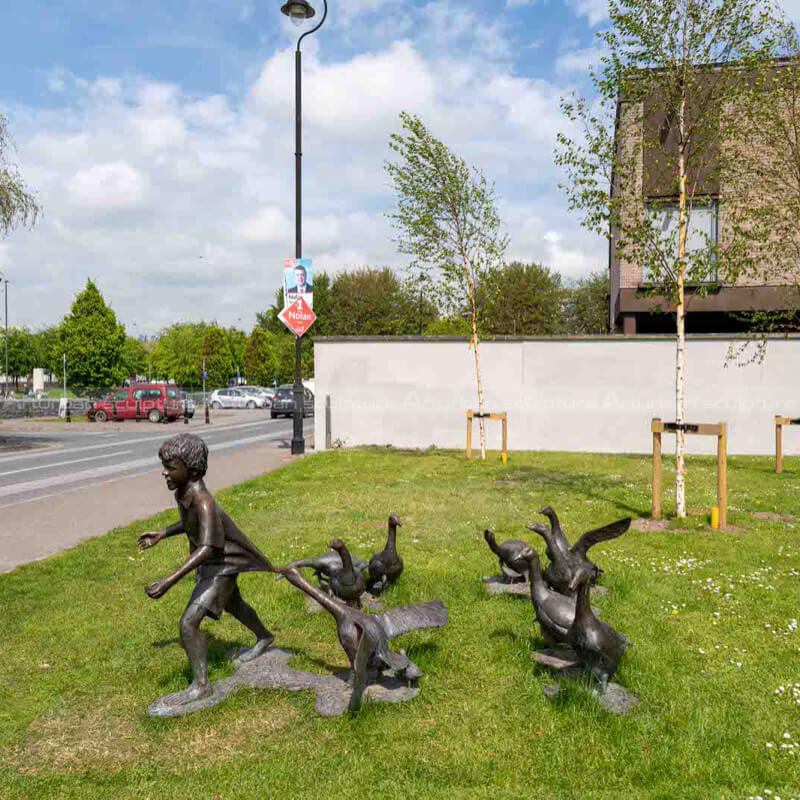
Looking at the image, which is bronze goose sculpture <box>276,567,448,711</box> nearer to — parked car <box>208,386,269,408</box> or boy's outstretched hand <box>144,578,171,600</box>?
boy's outstretched hand <box>144,578,171,600</box>

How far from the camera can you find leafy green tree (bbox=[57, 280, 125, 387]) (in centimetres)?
4872

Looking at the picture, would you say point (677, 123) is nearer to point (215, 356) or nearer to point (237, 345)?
point (215, 356)

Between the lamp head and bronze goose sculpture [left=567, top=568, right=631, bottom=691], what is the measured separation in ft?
53.7

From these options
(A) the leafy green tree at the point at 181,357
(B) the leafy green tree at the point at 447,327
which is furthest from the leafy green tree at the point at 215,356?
(B) the leafy green tree at the point at 447,327

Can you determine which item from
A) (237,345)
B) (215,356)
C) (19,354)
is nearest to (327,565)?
A: (215,356)

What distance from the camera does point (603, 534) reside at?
533 centimetres

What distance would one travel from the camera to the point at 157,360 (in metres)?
83.2

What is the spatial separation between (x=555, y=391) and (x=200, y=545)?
15244mm

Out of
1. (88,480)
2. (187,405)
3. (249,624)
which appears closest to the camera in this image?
(249,624)

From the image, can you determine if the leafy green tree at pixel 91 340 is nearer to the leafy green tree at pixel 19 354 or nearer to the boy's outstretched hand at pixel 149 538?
the leafy green tree at pixel 19 354

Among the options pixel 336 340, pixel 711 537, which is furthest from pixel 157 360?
pixel 711 537

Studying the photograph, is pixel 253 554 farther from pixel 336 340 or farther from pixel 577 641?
pixel 336 340

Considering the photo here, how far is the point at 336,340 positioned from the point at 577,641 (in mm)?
15683

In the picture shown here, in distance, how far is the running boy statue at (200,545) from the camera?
3951mm
